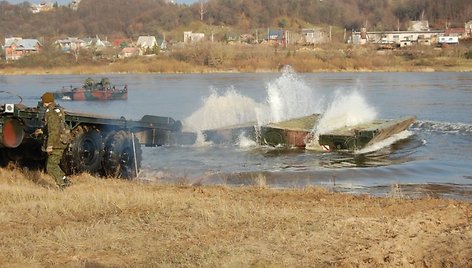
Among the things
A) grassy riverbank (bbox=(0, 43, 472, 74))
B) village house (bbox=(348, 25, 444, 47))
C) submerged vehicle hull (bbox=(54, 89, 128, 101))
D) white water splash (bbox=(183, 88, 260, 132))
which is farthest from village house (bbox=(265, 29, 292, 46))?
white water splash (bbox=(183, 88, 260, 132))

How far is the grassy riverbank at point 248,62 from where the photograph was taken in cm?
10100

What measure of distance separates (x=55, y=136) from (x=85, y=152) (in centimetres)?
265

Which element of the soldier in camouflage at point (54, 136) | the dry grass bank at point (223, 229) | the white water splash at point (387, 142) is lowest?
the white water splash at point (387, 142)

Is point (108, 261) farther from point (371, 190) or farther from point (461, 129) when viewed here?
point (461, 129)

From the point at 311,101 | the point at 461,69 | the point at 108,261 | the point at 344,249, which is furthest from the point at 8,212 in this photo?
the point at 461,69

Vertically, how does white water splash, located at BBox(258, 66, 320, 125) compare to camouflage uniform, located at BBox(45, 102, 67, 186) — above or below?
below

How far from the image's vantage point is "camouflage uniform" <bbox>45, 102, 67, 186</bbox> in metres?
11.5

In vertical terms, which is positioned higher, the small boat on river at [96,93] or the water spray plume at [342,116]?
the water spray plume at [342,116]

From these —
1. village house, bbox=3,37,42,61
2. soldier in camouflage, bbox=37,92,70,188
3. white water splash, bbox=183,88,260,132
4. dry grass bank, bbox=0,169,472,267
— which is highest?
village house, bbox=3,37,42,61

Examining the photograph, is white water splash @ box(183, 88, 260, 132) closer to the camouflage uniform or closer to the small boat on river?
the camouflage uniform

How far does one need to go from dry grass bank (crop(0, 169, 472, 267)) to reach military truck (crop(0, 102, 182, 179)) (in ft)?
6.52

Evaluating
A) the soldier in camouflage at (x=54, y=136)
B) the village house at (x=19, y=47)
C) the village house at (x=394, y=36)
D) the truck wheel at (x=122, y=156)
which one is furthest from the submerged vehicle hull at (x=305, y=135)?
the village house at (x=394, y=36)

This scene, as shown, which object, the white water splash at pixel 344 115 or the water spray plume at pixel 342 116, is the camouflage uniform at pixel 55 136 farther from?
the white water splash at pixel 344 115

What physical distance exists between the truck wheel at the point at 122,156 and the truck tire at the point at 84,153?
25 cm
